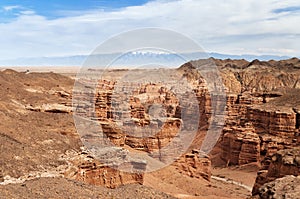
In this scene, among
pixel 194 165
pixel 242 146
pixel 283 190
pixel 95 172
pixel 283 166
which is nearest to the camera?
pixel 283 190

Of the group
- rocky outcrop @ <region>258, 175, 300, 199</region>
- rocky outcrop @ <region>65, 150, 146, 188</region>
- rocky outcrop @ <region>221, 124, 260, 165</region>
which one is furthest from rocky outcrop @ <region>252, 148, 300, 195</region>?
rocky outcrop @ <region>221, 124, 260, 165</region>

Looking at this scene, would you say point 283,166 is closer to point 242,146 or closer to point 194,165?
point 194,165

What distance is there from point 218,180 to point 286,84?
183ft

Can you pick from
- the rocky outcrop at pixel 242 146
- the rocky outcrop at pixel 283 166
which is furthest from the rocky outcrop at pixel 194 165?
the rocky outcrop at pixel 242 146

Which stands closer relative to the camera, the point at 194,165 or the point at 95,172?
the point at 95,172

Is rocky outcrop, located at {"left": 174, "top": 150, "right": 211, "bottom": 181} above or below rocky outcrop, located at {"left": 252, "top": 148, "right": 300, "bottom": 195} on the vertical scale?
below

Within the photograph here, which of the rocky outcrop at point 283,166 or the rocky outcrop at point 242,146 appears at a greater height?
the rocky outcrop at point 283,166

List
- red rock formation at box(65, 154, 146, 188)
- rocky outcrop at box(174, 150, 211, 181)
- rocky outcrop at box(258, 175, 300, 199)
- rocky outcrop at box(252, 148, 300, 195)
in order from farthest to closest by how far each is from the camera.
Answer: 1. rocky outcrop at box(174, 150, 211, 181)
2. rocky outcrop at box(252, 148, 300, 195)
3. red rock formation at box(65, 154, 146, 188)
4. rocky outcrop at box(258, 175, 300, 199)

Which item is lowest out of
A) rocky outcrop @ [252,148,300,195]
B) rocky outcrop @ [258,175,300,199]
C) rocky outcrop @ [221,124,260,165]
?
rocky outcrop @ [221,124,260,165]

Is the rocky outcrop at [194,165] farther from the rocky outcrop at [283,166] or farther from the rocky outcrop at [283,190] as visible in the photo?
the rocky outcrop at [283,190]

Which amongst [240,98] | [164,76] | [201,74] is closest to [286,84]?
[201,74]

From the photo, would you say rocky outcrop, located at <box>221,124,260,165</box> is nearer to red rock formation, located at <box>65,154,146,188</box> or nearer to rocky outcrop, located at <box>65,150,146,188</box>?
rocky outcrop, located at <box>65,150,146,188</box>

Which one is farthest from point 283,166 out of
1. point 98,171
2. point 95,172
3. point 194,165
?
point 194,165

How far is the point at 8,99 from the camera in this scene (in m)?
26.6
